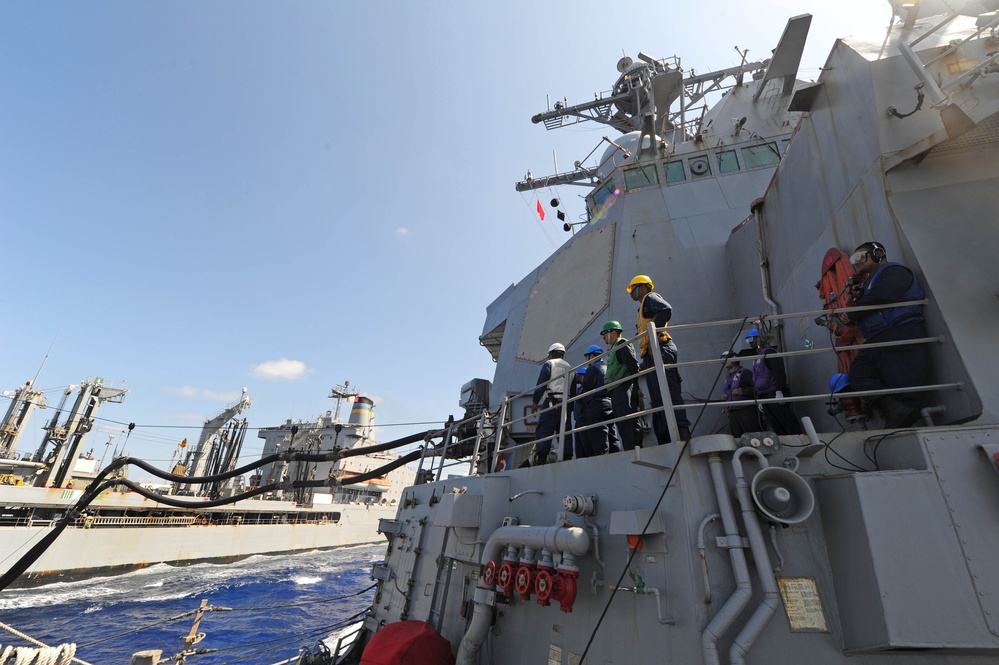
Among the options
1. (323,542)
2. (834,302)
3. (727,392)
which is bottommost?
(323,542)

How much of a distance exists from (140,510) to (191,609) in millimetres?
10212

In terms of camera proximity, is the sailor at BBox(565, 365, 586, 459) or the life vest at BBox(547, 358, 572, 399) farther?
the life vest at BBox(547, 358, 572, 399)

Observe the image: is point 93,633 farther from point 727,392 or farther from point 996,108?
point 996,108

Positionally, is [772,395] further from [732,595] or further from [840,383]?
[732,595]

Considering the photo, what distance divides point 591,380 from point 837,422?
1.99 metres

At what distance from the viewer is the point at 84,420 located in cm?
2314

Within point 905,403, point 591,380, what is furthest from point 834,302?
point 591,380

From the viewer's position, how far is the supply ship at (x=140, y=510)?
19.1 metres

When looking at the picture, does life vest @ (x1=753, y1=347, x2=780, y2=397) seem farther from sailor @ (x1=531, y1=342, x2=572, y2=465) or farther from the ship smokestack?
the ship smokestack

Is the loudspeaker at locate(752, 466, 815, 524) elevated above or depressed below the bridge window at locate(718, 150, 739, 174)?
below

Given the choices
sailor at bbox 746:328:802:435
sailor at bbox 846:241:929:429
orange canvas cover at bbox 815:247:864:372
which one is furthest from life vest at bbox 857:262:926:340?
sailor at bbox 746:328:802:435

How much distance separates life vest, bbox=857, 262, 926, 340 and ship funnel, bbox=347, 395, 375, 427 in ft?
131

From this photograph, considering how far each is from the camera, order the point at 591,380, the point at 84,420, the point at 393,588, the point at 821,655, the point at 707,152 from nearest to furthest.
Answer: the point at 821,655
the point at 591,380
the point at 393,588
the point at 707,152
the point at 84,420

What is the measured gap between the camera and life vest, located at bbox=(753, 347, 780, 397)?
363cm
